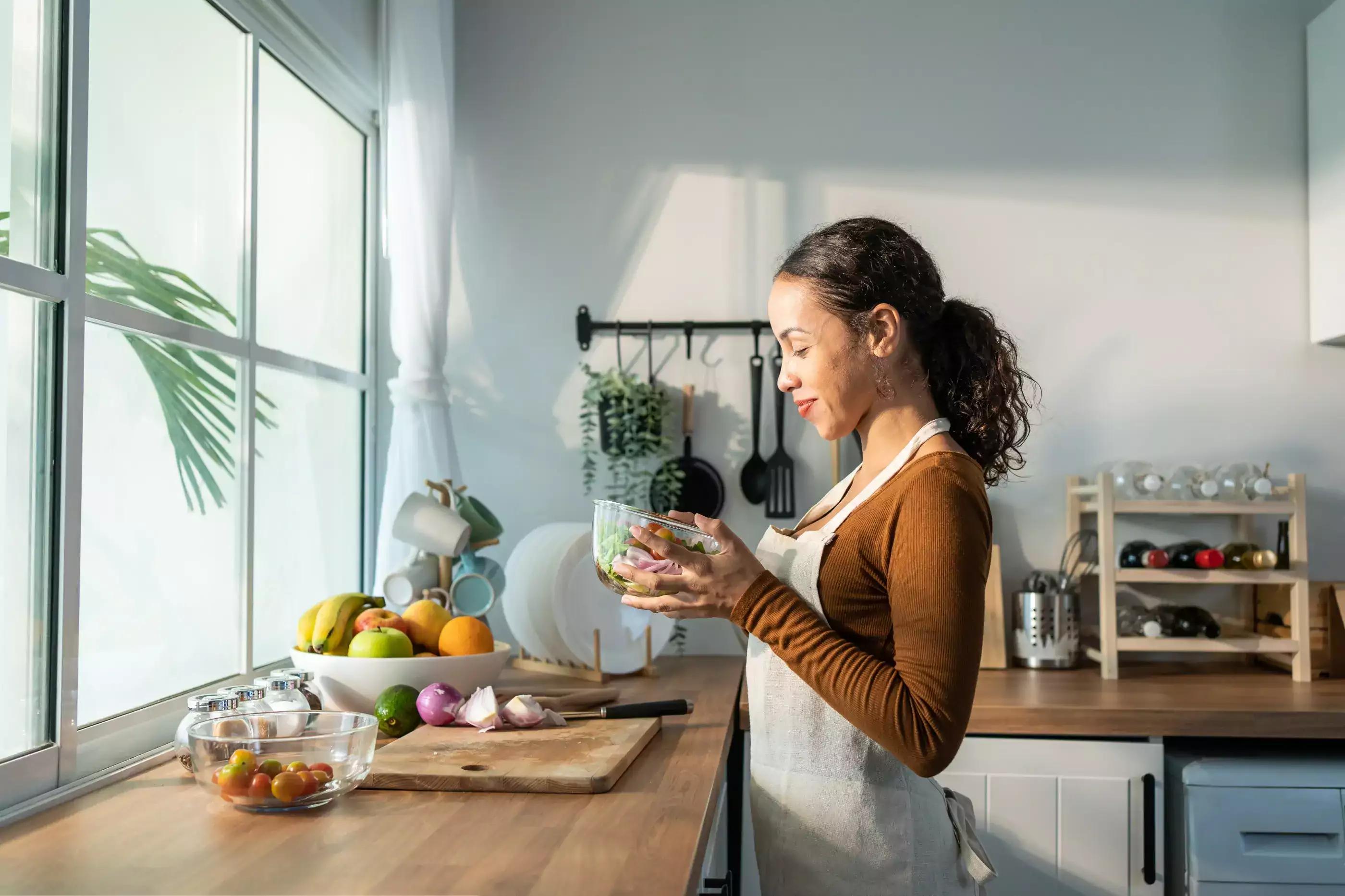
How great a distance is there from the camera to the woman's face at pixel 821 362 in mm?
1269

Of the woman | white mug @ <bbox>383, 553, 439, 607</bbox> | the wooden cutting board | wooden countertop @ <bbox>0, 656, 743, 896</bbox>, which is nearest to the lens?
wooden countertop @ <bbox>0, 656, 743, 896</bbox>

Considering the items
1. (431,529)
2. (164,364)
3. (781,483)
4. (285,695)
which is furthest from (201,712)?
(781,483)

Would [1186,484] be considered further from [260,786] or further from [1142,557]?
[260,786]

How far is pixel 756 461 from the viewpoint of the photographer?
8.55 feet

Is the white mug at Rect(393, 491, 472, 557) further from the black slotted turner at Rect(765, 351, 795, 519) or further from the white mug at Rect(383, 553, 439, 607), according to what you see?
the black slotted turner at Rect(765, 351, 795, 519)

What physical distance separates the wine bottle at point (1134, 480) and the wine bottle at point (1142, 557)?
10 cm

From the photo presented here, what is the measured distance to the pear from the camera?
1758 mm

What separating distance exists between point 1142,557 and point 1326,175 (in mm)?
970

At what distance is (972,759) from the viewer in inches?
77.7

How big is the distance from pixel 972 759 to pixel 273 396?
1489 millimetres

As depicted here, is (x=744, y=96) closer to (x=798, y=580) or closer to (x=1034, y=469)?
(x=1034, y=469)

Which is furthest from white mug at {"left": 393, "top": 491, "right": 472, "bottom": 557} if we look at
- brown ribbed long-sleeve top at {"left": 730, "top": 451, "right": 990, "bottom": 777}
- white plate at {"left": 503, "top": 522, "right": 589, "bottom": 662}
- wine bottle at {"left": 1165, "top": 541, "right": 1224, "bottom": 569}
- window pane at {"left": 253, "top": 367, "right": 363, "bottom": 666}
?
wine bottle at {"left": 1165, "top": 541, "right": 1224, "bottom": 569}

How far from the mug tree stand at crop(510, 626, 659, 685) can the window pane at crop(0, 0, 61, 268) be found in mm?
1182

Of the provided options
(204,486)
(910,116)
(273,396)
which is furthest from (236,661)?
(910,116)
